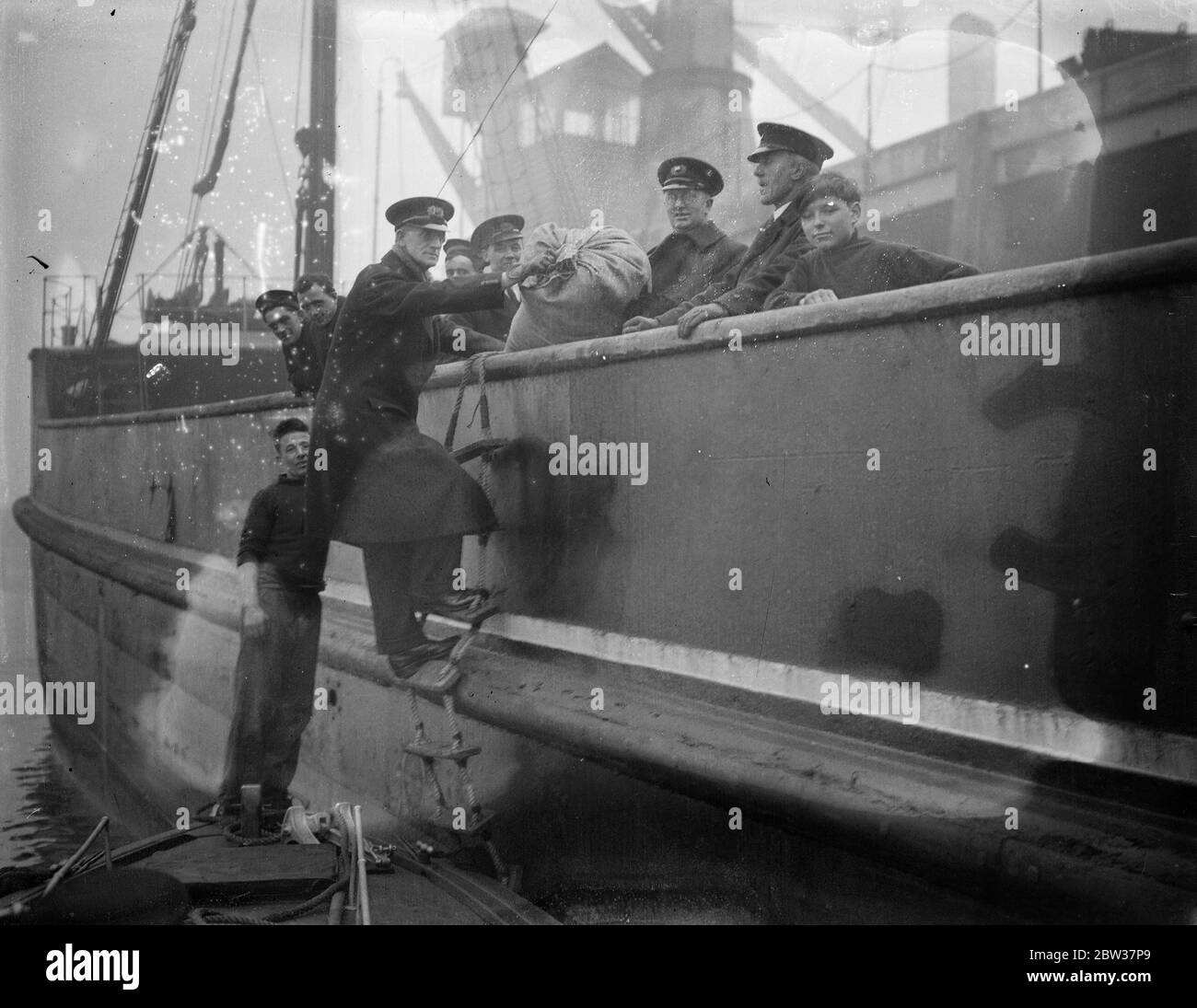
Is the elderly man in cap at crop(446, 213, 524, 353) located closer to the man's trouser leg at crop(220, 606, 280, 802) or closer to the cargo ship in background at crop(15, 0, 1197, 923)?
the cargo ship in background at crop(15, 0, 1197, 923)

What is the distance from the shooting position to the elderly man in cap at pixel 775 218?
6.57 ft

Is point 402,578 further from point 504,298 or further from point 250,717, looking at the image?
point 504,298

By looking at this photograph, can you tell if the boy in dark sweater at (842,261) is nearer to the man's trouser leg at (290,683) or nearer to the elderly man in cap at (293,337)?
the elderly man in cap at (293,337)

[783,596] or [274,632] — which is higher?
[783,596]

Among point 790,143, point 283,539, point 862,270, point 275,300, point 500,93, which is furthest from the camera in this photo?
point 283,539

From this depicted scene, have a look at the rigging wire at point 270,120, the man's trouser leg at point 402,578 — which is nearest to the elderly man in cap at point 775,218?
the man's trouser leg at point 402,578

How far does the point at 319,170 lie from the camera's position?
2242 mm

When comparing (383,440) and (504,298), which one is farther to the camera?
(383,440)

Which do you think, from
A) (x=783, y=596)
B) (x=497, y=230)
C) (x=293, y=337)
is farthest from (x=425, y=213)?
(x=783, y=596)

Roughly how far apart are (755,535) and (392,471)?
0.75 meters

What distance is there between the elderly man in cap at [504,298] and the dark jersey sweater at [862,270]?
502 mm

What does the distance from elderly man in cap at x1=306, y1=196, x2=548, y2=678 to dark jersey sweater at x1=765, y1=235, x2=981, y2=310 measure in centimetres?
67

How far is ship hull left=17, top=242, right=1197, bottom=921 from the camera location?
1530mm

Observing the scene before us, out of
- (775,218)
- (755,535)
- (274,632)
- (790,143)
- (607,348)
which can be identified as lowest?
(274,632)
